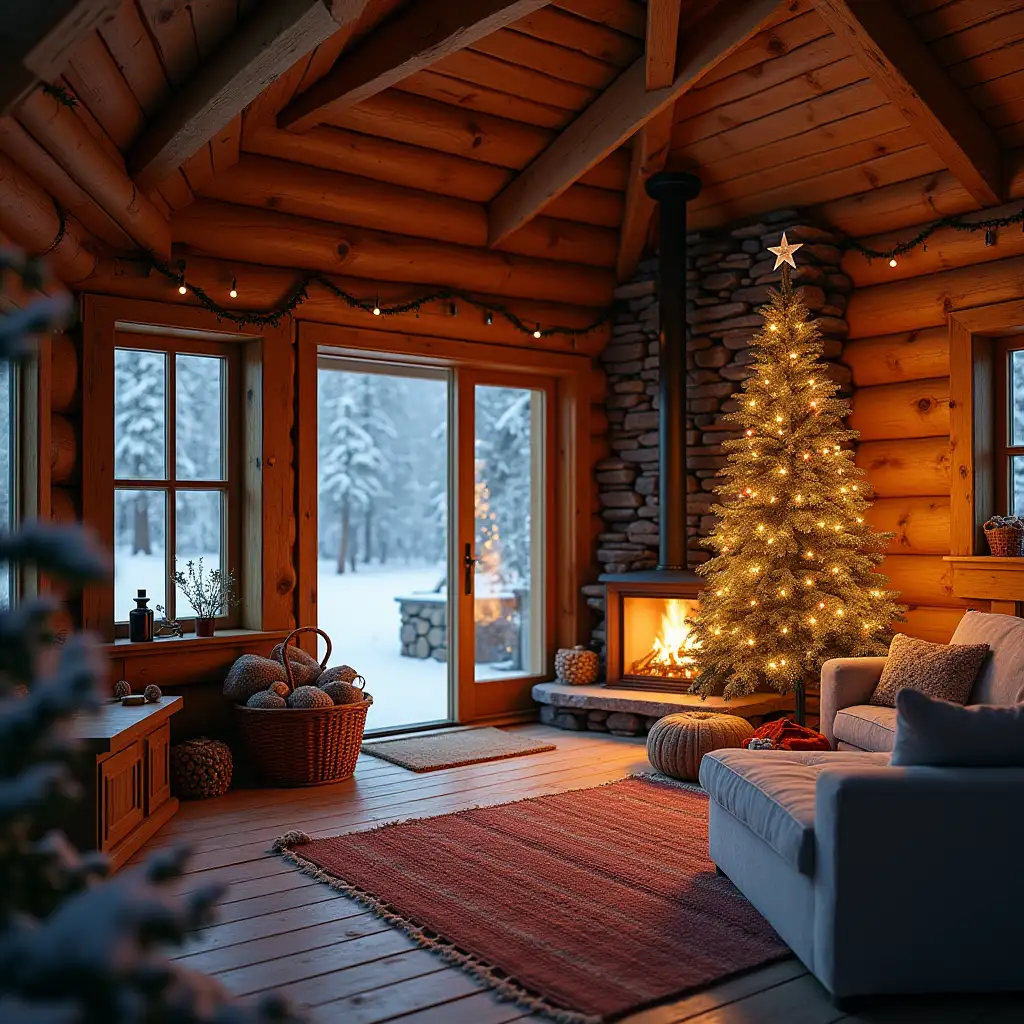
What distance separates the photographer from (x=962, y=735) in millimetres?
2852

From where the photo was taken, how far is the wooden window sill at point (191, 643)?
16.4ft

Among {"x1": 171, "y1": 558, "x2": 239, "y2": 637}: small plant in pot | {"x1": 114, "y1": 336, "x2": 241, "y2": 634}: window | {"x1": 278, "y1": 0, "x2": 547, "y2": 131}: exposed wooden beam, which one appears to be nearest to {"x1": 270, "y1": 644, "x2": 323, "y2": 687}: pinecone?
{"x1": 171, "y1": 558, "x2": 239, "y2": 637}: small plant in pot

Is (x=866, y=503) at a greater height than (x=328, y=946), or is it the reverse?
(x=866, y=503)

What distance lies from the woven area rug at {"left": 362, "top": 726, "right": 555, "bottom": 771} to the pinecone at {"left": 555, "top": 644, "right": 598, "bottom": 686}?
577 mm

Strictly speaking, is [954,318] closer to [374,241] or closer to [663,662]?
[663,662]

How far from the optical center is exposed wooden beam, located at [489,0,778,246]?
484 cm

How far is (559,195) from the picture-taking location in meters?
6.43

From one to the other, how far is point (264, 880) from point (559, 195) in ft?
14.6

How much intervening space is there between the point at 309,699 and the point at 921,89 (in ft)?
13.6

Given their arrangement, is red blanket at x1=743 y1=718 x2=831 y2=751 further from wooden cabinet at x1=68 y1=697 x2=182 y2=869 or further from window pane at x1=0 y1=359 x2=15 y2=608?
window pane at x1=0 y1=359 x2=15 y2=608

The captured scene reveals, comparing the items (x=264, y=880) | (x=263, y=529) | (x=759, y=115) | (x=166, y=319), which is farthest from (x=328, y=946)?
(x=759, y=115)

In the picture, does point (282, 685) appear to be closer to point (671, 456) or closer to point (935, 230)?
point (671, 456)

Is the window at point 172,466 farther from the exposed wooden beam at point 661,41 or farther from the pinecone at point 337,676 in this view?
the exposed wooden beam at point 661,41

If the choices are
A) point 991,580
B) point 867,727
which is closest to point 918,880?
point 867,727
